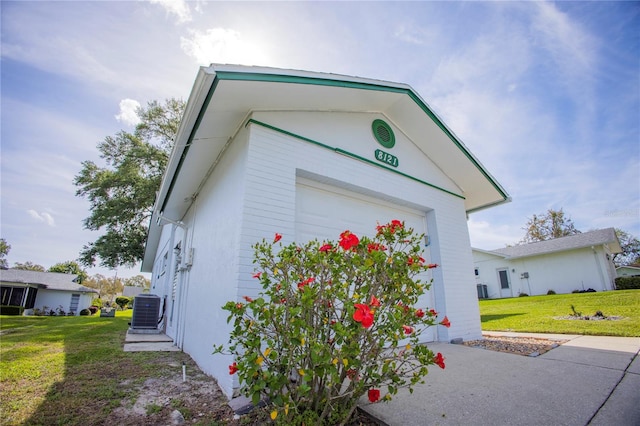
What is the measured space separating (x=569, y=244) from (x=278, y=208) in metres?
22.0

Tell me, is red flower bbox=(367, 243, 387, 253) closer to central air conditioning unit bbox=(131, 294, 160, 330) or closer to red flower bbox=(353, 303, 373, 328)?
red flower bbox=(353, 303, 373, 328)

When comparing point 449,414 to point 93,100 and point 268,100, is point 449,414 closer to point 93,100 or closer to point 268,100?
point 268,100

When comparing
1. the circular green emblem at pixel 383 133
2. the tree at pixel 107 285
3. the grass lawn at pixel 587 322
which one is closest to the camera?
the circular green emblem at pixel 383 133

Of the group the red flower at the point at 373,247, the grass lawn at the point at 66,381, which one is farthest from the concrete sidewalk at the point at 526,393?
the grass lawn at the point at 66,381

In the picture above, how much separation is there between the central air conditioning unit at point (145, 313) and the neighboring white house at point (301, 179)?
7.48ft

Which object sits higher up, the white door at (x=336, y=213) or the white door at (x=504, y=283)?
the white door at (x=336, y=213)

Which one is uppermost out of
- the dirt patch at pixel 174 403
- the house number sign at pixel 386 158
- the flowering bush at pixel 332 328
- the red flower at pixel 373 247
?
the house number sign at pixel 386 158

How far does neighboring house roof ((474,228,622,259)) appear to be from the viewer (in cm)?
1692

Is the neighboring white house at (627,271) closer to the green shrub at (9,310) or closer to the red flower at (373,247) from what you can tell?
the red flower at (373,247)

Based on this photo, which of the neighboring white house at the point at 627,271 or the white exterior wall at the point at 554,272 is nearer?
the white exterior wall at the point at 554,272

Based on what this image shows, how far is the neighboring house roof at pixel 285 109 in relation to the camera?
3.58 metres

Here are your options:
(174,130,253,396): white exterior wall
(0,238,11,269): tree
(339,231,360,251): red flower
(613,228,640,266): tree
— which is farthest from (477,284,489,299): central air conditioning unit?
(0,238,11,269): tree

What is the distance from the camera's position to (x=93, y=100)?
7570mm

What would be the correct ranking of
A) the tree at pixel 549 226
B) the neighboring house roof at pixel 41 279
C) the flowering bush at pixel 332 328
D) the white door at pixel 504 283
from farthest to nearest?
the tree at pixel 549 226 < the neighboring house roof at pixel 41 279 < the white door at pixel 504 283 < the flowering bush at pixel 332 328
